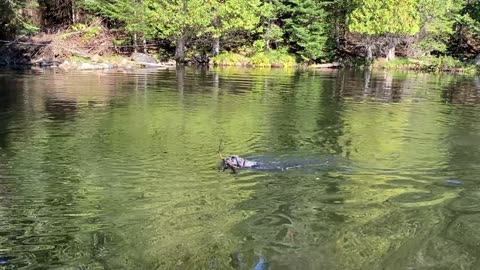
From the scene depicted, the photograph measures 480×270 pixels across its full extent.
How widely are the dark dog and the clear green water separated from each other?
33cm

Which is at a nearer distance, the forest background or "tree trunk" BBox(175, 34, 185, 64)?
the forest background

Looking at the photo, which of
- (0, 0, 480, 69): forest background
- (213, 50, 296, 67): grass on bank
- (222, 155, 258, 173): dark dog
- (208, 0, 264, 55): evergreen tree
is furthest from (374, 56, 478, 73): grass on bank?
(222, 155, 258, 173): dark dog

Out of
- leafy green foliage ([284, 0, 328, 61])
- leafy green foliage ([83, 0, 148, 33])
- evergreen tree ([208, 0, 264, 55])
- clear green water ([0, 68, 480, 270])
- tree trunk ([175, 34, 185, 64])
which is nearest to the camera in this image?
clear green water ([0, 68, 480, 270])

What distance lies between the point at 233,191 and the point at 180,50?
43.3m

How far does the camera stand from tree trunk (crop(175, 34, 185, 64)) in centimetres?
4950

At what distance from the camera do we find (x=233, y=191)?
857 cm

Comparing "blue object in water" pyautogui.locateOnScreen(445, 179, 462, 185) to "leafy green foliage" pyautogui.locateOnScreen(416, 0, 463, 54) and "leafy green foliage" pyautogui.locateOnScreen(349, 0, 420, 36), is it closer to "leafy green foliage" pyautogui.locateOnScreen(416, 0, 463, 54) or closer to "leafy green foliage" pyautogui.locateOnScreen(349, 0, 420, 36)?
"leafy green foliage" pyautogui.locateOnScreen(349, 0, 420, 36)

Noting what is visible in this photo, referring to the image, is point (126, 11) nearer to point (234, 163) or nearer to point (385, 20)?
point (385, 20)

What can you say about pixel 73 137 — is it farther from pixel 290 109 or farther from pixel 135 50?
pixel 135 50

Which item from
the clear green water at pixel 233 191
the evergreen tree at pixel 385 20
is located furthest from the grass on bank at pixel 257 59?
the clear green water at pixel 233 191

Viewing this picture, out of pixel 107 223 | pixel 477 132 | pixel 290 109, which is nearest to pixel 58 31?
pixel 290 109

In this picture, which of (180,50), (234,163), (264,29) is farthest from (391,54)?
(234,163)

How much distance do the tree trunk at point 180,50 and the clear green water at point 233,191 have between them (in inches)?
1268

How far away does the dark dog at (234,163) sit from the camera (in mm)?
9922
